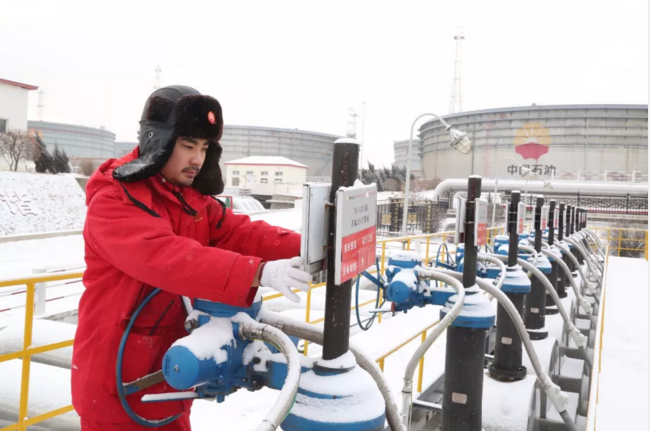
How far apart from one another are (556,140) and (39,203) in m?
41.9

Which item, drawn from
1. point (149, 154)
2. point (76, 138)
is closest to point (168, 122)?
point (149, 154)

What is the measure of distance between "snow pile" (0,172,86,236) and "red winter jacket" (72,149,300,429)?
62.7 ft

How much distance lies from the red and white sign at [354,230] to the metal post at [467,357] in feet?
5.31

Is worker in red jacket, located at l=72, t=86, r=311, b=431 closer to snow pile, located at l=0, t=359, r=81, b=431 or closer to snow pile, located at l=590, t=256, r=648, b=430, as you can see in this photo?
snow pile, located at l=0, t=359, r=81, b=431

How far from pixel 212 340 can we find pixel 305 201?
50 centimetres

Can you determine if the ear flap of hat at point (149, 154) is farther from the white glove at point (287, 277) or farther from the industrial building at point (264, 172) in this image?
the industrial building at point (264, 172)

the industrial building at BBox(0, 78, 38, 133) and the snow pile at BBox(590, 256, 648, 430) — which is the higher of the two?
the industrial building at BBox(0, 78, 38, 133)

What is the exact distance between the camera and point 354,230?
4.58ft

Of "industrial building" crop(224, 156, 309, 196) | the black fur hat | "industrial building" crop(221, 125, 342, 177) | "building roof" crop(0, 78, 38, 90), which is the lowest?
the black fur hat

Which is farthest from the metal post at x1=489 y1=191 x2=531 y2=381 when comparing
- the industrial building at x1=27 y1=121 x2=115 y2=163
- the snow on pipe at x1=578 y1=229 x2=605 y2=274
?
the industrial building at x1=27 y1=121 x2=115 y2=163

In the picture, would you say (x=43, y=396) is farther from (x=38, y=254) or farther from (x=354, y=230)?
(x=38, y=254)

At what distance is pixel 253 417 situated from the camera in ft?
12.2

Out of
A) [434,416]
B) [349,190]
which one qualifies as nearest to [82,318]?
[349,190]

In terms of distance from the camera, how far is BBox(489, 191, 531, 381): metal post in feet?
13.6
